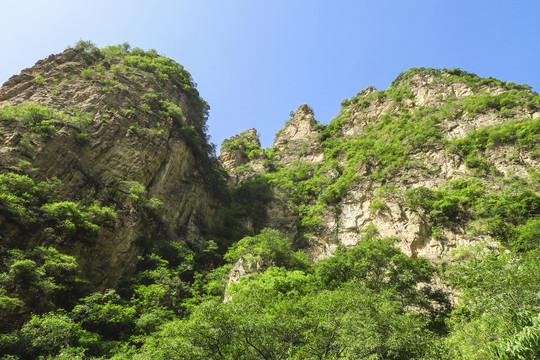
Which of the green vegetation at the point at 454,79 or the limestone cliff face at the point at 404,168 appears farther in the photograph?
the green vegetation at the point at 454,79

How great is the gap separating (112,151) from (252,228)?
19.3 meters

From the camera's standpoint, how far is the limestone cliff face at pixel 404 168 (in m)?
27.9

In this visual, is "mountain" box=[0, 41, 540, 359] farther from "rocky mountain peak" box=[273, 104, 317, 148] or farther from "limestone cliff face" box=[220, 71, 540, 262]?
"rocky mountain peak" box=[273, 104, 317, 148]

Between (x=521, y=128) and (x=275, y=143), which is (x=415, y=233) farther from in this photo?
(x=275, y=143)

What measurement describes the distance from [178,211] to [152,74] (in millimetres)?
21543

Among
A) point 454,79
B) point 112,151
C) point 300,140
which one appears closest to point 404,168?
point 454,79

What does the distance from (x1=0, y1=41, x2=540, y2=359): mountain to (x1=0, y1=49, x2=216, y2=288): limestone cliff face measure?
16cm

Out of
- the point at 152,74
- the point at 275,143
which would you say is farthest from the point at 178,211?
the point at 275,143

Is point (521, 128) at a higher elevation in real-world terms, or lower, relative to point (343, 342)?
higher

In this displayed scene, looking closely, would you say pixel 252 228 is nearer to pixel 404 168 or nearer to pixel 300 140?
pixel 404 168

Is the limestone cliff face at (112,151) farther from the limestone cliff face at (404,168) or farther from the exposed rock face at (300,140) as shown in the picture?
the exposed rock face at (300,140)

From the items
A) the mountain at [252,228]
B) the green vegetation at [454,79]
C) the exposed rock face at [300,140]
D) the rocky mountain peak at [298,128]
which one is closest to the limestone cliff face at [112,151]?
the mountain at [252,228]

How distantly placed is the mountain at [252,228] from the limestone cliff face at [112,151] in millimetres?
162

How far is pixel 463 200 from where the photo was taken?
26688mm
